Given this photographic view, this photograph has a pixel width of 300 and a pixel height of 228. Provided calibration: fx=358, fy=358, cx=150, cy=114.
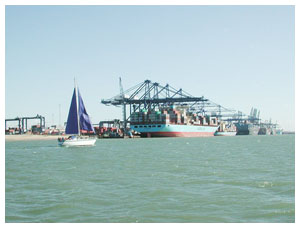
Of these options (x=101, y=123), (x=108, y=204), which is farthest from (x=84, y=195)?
(x=101, y=123)

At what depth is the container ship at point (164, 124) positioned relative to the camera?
9969 centimetres

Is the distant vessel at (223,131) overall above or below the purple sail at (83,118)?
below

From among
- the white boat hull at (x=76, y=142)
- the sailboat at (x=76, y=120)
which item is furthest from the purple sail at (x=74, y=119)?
the white boat hull at (x=76, y=142)

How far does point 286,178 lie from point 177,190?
19.2ft

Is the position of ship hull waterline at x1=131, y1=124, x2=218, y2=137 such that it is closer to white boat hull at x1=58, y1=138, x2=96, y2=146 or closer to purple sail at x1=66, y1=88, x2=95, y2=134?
white boat hull at x1=58, y1=138, x2=96, y2=146

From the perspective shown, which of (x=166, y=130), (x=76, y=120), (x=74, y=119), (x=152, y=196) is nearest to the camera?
(x=152, y=196)

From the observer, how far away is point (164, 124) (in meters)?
98.9

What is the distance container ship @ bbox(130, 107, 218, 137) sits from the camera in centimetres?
9969

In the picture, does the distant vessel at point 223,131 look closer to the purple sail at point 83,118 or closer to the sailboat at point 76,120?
the purple sail at point 83,118

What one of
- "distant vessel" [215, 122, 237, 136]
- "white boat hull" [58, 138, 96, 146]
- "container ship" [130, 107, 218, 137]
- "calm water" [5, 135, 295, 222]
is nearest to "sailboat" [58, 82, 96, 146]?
"white boat hull" [58, 138, 96, 146]

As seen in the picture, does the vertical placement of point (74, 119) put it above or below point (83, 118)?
below

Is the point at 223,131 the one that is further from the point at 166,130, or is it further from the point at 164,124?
the point at 164,124

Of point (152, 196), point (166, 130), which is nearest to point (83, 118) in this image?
point (152, 196)
